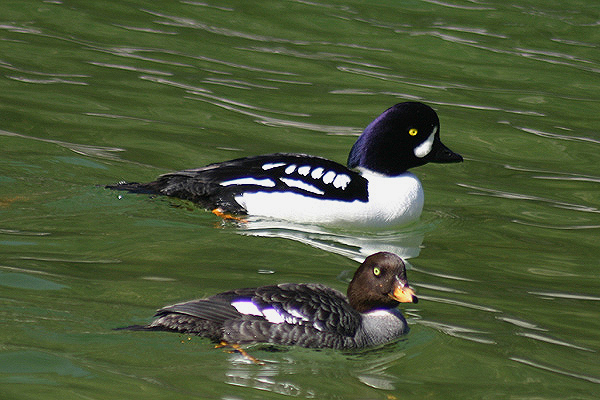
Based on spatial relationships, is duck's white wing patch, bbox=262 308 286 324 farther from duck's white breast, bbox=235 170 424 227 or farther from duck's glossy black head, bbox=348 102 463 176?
duck's glossy black head, bbox=348 102 463 176

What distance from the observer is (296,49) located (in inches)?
581

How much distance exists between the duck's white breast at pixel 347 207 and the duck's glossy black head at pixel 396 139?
0.24 meters

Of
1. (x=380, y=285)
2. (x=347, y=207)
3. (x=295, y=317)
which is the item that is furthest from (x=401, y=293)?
(x=347, y=207)

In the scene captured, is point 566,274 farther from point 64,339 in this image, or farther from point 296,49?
point 296,49

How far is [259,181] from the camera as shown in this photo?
9.11 metres

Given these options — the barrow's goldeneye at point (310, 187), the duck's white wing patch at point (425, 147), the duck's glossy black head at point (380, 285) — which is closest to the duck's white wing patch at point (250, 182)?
the barrow's goldeneye at point (310, 187)

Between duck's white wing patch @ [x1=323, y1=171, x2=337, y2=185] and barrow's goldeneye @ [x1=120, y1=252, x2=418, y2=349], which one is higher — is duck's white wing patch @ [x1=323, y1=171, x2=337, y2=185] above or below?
above

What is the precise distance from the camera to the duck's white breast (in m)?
9.08

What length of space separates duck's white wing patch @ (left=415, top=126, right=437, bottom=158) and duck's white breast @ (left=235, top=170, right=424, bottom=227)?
15.5 inches

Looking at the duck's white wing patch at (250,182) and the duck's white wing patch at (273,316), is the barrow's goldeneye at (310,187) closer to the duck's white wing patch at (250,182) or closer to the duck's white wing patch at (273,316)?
the duck's white wing patch at (250,182)

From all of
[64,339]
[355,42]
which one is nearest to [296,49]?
[355,42]

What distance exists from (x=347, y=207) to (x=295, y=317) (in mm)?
2808

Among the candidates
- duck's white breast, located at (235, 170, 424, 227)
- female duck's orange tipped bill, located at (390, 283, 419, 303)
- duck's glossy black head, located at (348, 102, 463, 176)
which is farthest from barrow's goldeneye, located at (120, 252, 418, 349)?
duck's glossy black head, located at (348, 102, 463, 176)

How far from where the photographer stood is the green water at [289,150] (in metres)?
6.23
